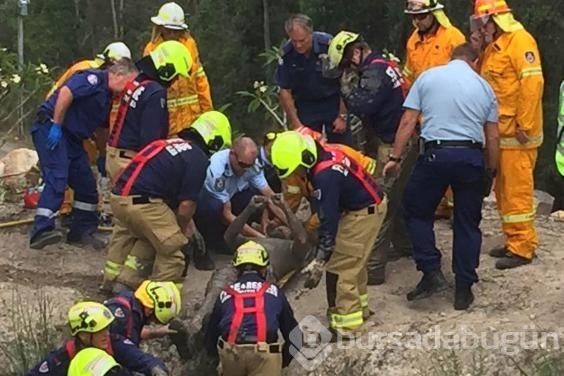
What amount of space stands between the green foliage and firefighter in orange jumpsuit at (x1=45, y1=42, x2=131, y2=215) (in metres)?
1.51

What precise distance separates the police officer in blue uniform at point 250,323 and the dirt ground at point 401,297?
599 millimetres

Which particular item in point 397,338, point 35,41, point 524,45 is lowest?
point 35,41

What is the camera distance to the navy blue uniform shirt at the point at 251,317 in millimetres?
7246

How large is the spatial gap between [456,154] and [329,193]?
930 millimetres

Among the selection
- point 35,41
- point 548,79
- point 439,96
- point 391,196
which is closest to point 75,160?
point 391,196

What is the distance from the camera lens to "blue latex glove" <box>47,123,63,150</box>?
30.0 ft

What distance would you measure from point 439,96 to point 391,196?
1128 mm

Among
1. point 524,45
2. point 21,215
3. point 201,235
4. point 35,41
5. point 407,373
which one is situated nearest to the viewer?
point 407,373

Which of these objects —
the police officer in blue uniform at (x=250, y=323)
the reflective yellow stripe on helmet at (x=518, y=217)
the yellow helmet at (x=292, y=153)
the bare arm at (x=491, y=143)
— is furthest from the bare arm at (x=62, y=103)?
the reflective yellow stripe on helmet at (x=518, y=217)

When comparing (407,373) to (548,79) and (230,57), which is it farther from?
(230,57)

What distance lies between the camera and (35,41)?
44.5 m

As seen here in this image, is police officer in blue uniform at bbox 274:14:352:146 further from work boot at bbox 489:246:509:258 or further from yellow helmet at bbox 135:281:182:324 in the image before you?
yellow helmet at bbox 135:281:182:324

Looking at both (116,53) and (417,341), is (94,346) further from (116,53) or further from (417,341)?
(116,53)

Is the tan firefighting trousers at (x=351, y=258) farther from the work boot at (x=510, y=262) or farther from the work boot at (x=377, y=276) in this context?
the work boot at (x=510, y=262)
